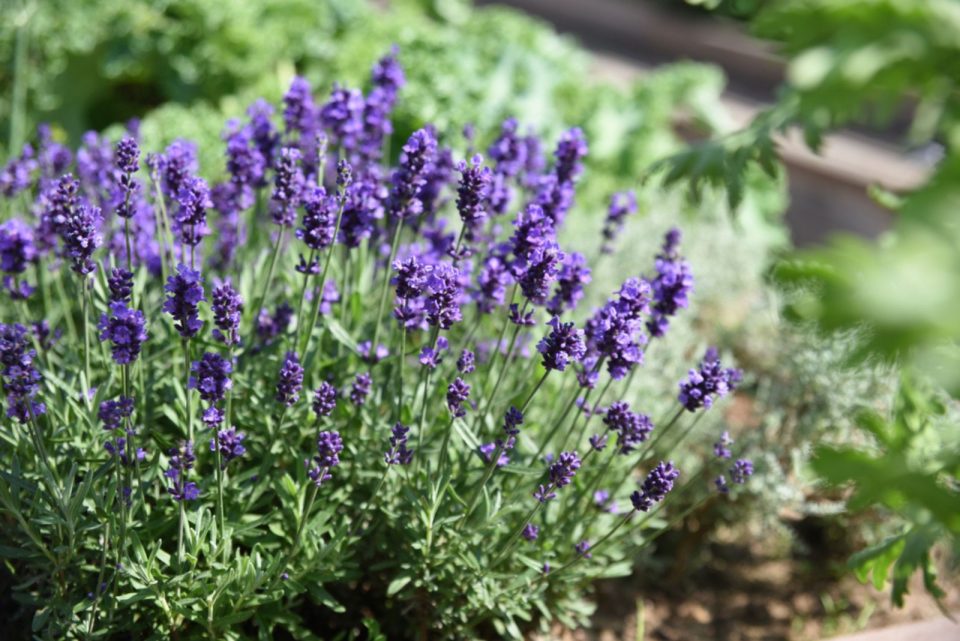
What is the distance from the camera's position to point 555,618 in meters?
2.89

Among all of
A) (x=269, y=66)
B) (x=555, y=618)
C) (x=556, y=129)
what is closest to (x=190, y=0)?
(x=269, y=66)

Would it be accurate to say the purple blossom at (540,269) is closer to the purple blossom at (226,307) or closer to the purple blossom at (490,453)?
the purple blossom at (490,453)

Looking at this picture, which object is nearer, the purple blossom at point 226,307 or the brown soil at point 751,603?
the purple blossom at point 226,307

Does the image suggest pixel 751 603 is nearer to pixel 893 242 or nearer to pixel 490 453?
pixel 490 453

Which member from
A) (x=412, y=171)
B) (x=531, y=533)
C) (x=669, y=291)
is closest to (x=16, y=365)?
(x=412, y=171)

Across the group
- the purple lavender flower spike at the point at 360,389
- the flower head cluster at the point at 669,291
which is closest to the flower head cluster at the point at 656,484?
the flower head cluster at the point at 669,291

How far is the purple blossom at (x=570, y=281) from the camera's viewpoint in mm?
2471

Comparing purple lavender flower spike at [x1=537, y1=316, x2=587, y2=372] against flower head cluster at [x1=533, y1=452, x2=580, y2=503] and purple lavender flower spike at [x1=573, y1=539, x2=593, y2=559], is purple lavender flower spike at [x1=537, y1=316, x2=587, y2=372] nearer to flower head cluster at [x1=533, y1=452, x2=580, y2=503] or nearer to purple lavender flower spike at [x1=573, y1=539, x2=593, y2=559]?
flower head cluster at [x1=533, y1=452, x2=580, y2=503]

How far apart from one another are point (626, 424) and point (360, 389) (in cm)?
65

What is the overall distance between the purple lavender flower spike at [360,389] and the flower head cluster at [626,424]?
0.59 m

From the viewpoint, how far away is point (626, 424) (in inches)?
93.4

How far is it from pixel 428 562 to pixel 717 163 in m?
1.33

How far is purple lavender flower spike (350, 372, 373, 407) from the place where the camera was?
7.80ft

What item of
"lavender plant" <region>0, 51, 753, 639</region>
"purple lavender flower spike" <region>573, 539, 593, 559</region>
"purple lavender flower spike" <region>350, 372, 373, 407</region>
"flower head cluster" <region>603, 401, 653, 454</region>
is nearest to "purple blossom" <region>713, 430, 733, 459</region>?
"lavender plant" <region>0, 51, 753, 639</region>
